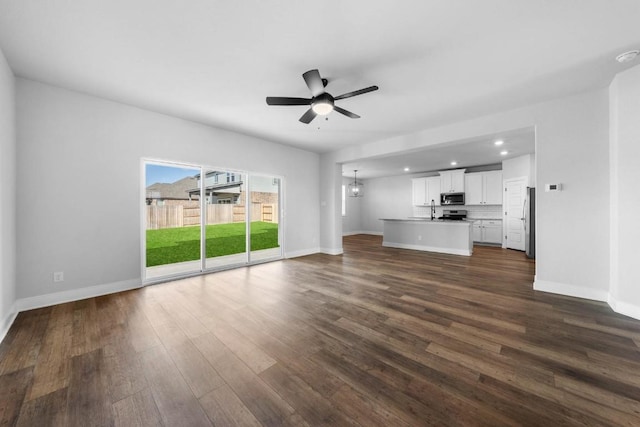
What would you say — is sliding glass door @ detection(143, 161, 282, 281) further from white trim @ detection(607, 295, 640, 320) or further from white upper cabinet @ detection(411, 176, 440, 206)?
white upper cabinet @ detection(411, 176, 440, 206)

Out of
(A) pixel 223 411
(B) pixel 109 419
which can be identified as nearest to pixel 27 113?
(B) pixel 109 419

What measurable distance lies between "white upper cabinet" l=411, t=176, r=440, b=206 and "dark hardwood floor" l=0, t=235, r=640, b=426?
6.05 metres

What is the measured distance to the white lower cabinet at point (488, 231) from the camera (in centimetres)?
781

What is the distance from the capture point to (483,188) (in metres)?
8.02

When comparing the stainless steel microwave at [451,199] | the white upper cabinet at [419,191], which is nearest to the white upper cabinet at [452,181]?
the stainless steel microwave at [451,199]

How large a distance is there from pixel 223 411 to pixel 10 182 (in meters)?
3.62

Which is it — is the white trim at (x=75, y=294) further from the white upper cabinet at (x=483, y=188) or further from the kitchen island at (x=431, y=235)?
the white upper cabinet at (x=483, y=188)

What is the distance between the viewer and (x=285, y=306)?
3010mm

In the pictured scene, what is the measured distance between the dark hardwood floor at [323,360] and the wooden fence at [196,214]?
60.4 inches

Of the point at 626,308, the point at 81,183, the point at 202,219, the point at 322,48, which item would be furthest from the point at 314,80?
the point at 626,308

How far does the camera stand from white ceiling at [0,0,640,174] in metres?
1.96

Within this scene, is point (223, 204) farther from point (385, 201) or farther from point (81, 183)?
point (385, 201)

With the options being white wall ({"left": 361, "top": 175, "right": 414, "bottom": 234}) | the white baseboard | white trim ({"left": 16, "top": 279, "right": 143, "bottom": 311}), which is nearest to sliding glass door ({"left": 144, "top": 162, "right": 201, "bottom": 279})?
white trim ({"left": 16, "top": 279, "right": 143, "bottom": 311})

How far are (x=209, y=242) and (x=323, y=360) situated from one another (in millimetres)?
6061
